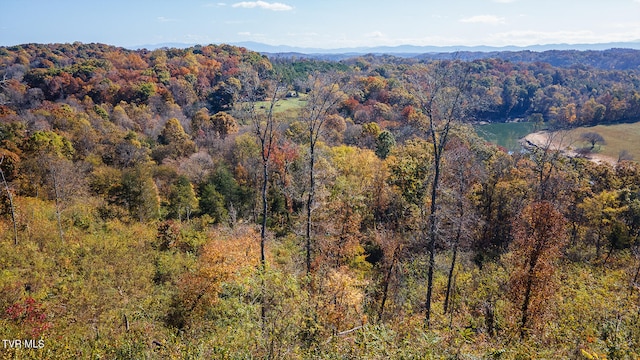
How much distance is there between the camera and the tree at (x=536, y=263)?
13.4 m

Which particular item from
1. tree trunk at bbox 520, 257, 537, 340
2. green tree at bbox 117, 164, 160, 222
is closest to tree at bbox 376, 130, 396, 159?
green tree at bbox 117, 164, 160, 222

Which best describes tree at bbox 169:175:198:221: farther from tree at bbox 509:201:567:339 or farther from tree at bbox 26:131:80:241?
tree at bbox 509:201:567:339

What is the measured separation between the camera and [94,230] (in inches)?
872

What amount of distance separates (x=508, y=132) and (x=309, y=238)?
84.3 m

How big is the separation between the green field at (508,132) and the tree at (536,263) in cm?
6414

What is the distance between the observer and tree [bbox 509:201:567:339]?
13352mm

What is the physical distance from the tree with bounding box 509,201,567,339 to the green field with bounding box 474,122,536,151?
64.1m

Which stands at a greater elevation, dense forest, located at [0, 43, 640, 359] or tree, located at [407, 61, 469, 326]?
tree, located at [407, 61, 469, 326]

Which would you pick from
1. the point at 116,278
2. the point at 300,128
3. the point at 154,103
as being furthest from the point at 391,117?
the point at 116,278

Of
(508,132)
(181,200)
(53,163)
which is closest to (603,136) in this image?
(508,132)

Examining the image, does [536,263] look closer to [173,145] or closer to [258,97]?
[258,97]

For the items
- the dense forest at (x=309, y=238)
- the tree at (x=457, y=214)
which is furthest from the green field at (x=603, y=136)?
the tree at (x=457, y=214)

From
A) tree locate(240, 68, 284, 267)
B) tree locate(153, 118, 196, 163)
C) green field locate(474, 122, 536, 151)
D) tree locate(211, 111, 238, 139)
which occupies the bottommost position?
green field locate(474, 122, 536, 151)

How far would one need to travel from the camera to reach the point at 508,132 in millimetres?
86938
